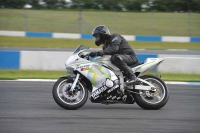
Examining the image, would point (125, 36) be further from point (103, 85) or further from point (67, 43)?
point (103, 85)

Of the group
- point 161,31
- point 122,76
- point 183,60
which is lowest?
point 161,31

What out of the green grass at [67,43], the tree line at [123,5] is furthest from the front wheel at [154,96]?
the tree line at [123,5]

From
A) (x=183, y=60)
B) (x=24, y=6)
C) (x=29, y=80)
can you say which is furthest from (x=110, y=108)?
(x=24, y=6)

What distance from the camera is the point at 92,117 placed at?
7.18 m

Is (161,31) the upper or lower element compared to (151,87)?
lower

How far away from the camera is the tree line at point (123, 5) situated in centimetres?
3525

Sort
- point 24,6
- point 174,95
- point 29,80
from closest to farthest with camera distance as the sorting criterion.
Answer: point 174,95 → point 29,80 → point 24,6

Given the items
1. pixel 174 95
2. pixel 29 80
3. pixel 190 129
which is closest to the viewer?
pixel 190 129

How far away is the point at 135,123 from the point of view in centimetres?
681

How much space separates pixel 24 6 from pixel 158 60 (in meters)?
28.0

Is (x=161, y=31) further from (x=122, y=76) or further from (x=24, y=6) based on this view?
(x=122, y=76)

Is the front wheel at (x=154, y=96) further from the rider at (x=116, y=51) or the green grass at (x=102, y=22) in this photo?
the green grass at (x=102, y=22)

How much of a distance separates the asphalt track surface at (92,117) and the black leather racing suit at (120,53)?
0.75m

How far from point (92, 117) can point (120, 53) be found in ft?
4.63
